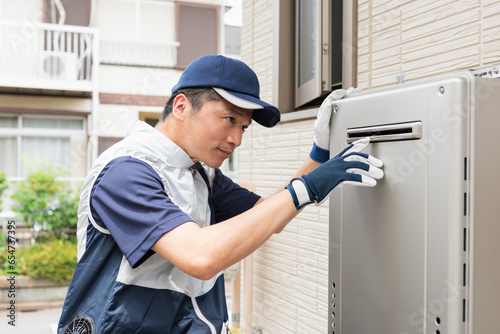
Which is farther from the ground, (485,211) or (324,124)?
(324,124)

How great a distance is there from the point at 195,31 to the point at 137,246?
642 cm

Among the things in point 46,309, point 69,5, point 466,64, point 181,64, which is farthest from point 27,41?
point 466,64

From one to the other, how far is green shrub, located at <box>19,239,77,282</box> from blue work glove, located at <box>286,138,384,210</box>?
14.4ft

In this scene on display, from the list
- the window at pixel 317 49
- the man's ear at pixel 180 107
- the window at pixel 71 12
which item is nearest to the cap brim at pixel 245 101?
the man's ear at pixel 180 107

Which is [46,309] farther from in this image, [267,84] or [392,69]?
[392,69]

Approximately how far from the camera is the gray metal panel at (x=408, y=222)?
815 millimetres

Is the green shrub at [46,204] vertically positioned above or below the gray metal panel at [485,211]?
below

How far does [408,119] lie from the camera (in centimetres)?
90

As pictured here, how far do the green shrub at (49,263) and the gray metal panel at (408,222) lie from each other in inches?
172

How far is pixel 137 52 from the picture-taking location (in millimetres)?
6762

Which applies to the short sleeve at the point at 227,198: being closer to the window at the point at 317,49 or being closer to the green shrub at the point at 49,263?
the window at the point at 317,49

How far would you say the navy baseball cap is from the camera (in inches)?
47.5

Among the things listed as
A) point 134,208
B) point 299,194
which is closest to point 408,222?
point 299,194

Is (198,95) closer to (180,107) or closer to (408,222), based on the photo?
(180,107)
